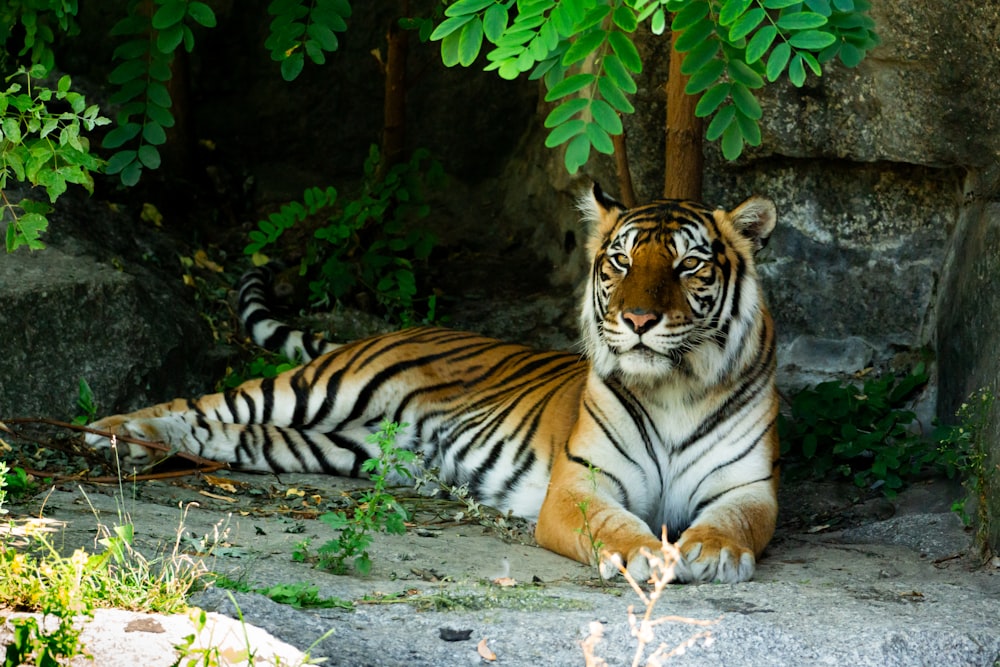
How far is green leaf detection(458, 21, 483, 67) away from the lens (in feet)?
11.8

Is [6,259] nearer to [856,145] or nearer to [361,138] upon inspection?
[361,138]

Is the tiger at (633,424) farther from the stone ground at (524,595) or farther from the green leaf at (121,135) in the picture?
the green leaf at (121,135)

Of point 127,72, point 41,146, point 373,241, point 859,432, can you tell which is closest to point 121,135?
point 127,72

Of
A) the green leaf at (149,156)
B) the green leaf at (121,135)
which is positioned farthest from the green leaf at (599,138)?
the green leaf at (121,135)

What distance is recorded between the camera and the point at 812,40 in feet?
11.7

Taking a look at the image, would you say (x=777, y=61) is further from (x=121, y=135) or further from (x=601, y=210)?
(x=121, y=135)

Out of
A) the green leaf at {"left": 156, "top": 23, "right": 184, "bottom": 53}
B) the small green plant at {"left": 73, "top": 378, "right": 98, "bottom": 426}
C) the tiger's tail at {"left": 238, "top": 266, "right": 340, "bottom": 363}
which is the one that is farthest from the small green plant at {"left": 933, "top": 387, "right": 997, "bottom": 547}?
the small green plant at {"left": 73, "top": 378, "right": 98, "bottom": 426}

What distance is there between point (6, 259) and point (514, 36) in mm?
3117

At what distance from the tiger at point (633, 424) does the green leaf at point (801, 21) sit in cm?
103

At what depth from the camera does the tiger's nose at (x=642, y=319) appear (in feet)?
13.7

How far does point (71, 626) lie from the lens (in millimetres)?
2477

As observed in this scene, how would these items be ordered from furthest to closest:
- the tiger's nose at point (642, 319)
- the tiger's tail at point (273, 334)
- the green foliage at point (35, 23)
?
the tiger's tail at point (273, 334)
the green foliage at point (35, 23)
the tiger's nose at point (642, 319)

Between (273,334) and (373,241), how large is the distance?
1032mm

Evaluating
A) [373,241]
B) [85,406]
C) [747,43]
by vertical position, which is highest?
[747,43]
